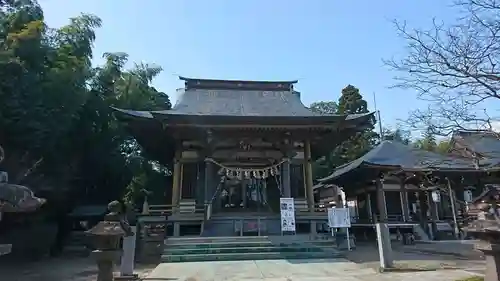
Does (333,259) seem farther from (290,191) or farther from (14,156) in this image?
(14,156)

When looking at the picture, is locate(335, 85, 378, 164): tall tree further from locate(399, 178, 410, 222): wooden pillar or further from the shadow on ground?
the shadow on ground

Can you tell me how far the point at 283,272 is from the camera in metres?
8.07

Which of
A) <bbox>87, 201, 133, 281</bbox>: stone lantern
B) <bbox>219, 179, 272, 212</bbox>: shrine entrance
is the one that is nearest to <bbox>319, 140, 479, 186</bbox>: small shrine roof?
<bbox>219, 179, 272, 212</bbox>: shrine entrance

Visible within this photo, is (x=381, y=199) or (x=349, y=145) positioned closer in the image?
(x=381, y=199)

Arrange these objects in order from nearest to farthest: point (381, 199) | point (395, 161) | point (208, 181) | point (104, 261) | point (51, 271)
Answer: point (104, 261)
point (51, 271)
point (208, 181)
point (381, 199)
point (395, 161)

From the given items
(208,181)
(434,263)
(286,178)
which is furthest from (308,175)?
(434,263)

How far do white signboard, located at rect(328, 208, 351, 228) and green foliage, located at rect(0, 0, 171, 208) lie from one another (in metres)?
9.55

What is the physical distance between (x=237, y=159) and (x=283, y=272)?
683 centimetres

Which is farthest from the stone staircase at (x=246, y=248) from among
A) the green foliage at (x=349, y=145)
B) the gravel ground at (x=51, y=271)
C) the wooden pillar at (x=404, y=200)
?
the green foliage at (x=349, y=145)

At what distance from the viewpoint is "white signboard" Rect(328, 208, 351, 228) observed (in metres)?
11.6

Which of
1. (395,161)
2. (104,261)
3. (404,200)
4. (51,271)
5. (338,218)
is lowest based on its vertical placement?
(51,271)

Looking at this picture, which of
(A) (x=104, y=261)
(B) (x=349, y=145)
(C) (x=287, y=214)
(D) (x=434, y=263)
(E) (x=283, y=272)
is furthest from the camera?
(B) (x=349, y=145)

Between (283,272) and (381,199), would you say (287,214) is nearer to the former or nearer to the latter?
(283,272)

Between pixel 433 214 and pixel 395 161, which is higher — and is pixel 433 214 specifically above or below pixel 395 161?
below
